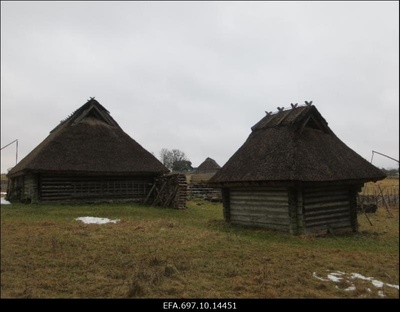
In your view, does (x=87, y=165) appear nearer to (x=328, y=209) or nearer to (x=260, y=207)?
(x=260, y=207)

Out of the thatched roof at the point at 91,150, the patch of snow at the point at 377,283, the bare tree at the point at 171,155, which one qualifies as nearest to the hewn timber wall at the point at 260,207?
the patch of snow at the point at 377,283

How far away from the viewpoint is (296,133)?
15.6 metres

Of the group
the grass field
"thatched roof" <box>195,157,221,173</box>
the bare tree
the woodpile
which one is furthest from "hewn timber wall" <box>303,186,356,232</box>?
the bare tree

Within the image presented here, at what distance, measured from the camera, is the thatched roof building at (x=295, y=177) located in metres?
13.7

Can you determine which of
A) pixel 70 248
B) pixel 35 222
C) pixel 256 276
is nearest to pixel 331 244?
pixel 256 276

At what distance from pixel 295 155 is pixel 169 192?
11.6 meters

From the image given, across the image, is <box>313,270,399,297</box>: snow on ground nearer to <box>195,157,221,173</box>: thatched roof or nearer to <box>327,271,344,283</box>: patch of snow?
<box>327,271,344,283</box>: patch of snow

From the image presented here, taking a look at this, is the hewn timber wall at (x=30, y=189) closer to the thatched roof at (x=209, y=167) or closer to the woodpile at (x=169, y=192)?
the woodpile at (x=169, y=192)

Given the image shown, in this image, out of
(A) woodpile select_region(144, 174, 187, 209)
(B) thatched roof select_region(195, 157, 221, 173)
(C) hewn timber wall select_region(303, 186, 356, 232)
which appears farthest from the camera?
(B) thatched roof select_region(195, 157, 221, 173)

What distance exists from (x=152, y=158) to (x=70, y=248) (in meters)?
16.3

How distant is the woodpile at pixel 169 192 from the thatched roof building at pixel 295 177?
6162mm

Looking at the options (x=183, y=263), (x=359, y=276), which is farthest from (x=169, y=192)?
(x=359, y=276)

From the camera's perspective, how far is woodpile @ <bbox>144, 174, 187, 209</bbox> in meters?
23.0

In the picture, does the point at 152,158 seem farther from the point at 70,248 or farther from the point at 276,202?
the point at 70,248
